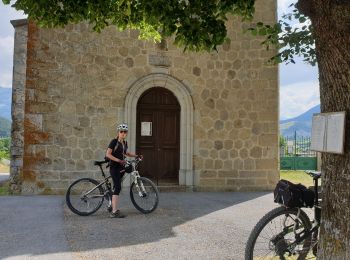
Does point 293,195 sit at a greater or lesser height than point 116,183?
greater

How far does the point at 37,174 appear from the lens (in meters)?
10.2

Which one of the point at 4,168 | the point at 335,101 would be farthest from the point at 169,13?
the point at 4,168

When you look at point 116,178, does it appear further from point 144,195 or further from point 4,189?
point 4,189

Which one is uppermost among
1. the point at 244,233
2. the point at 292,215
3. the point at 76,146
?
the point at 76,146

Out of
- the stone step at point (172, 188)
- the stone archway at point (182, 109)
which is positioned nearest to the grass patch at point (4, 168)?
the stone archway at point (182, 109)

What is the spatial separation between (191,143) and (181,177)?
0.96m

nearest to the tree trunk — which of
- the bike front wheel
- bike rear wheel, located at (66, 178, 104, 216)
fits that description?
A: the bike front wheel

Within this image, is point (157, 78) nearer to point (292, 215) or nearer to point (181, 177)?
point (181, 177)

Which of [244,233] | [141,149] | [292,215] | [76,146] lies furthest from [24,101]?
[292,215]

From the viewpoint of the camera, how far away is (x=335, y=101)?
3457 millimetres

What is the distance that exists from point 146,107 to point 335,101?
8355 mm

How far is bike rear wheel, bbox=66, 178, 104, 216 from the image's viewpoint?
749cm

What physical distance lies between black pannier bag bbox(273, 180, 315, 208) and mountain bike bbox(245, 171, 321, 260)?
6 cm

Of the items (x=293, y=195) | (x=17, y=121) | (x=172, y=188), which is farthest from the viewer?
(x=172, y=188)
